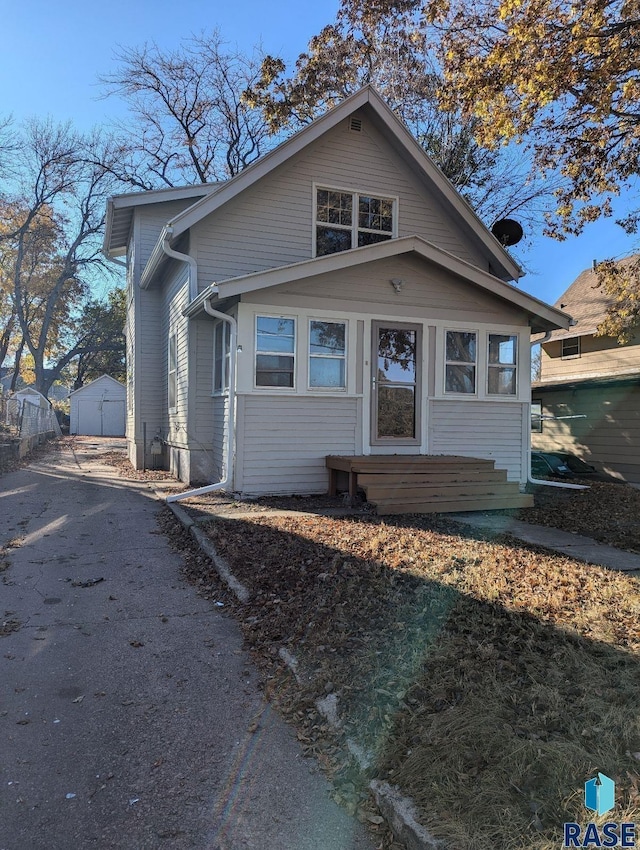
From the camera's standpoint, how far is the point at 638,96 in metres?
7.37

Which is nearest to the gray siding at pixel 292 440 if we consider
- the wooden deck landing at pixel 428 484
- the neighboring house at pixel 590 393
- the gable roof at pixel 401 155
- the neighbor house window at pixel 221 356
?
the wooden deck landing at pixel 428 484

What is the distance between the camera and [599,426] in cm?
1544

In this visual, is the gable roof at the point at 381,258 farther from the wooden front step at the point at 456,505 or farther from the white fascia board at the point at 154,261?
the wooden front step at the point at 456,505

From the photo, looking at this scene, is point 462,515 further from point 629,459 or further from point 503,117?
point 629,459

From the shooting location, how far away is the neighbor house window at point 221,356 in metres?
9.30

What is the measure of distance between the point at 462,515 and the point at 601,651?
15.6 ft

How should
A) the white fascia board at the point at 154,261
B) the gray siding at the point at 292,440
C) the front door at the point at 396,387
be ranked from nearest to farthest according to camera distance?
the gray siding at the point at 292,440, the front door at the point at 396,387, the white fascia board at the point at 154,261

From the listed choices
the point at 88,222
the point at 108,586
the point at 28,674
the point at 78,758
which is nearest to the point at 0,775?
the point at 78,758

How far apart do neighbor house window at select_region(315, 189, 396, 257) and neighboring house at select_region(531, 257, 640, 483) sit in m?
5.58

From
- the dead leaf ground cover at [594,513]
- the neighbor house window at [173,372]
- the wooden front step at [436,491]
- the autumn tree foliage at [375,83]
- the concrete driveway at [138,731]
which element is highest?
the autumn tree foliage at [375,83]

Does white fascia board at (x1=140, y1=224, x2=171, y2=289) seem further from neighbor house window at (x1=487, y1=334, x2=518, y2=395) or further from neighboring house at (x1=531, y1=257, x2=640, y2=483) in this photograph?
neighboring house at (x1=531, y1=257, x2=640, y2=483)

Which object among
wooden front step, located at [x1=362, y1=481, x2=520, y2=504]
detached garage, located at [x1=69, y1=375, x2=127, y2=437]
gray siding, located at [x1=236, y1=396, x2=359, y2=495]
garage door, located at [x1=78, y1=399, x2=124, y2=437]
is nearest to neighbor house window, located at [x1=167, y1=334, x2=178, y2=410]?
gray siding, located at [x1=236, y1=396, x2=359, y2=495]

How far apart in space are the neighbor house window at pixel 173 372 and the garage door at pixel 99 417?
23.3m

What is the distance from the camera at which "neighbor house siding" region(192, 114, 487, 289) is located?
400 inches
